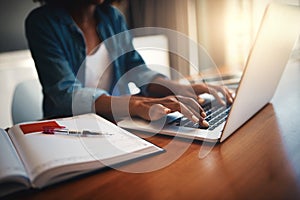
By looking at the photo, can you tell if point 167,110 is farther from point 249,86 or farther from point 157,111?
point 249,86

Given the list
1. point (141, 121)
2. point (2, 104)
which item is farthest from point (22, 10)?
point (141, 121)

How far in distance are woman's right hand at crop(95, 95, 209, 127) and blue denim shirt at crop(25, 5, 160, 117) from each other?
0.05 metres

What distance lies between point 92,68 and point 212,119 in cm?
72

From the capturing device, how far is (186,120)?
26.0 inches

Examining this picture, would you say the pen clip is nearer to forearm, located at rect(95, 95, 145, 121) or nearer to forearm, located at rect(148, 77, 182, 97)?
forearm, located at rect(95, 95, 145, 121)

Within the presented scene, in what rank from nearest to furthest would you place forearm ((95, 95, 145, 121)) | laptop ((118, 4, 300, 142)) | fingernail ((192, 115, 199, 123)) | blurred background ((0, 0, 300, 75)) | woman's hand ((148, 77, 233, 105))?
laptop ((118, 4, 300, 142))
fingernail ((192, 115, 199, 123))
forearm ((95, 95, 145, 121))
woman's hand ((148, 77, 233, 105))
blurred background ((0, 0, 300, 75))

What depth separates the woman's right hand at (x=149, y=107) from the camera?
651mm

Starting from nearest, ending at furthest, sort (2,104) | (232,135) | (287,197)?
(287,197), (232,135), (2,104)

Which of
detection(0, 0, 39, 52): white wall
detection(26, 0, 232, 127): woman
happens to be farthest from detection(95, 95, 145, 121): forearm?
detection(0, 0, 39, 52): white wall

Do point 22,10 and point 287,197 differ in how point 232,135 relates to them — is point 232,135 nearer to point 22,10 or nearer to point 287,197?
point 287,197

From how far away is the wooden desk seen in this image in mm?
394

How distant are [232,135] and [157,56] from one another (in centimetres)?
154

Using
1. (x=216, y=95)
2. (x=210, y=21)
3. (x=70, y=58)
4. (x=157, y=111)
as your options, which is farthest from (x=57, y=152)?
(x=210, y=21)

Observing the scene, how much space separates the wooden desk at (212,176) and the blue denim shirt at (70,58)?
0.37 meters
